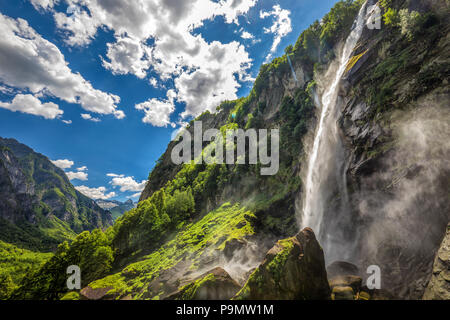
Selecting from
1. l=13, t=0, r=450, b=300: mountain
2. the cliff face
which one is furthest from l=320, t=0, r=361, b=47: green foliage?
the cliff face

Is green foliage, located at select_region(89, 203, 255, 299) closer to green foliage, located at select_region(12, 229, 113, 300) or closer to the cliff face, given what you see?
the cliff face

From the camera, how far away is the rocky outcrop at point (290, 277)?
1217 centimetres

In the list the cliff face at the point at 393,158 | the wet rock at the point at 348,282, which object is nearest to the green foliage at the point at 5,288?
the cliff face at the point at 393,158

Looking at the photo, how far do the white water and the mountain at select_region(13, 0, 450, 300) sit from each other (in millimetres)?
158

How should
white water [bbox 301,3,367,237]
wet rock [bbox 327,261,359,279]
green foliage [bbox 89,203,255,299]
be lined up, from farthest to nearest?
green foliage [bbox 89,203,255,299] → white water [bbox 301,3,367,237] → wet rock [bbox 327,261,359,279]

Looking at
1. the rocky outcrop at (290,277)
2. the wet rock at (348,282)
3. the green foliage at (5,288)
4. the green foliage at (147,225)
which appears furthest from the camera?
the green foliage at (147,225)

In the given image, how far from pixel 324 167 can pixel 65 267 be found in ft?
132

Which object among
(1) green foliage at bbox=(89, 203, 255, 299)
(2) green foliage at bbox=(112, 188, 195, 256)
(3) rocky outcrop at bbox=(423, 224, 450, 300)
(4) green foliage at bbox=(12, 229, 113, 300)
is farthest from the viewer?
(2) green foliage at bbox=(112, 188, 195, 256)

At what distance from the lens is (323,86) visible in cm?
3409

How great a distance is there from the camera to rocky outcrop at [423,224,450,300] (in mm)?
10211

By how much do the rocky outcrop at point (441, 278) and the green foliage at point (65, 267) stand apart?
39.4 meters

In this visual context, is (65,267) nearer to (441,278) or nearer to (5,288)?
(5,288)

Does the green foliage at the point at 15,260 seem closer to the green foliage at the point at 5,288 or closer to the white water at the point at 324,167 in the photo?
the green foliage at the point at 5,288
